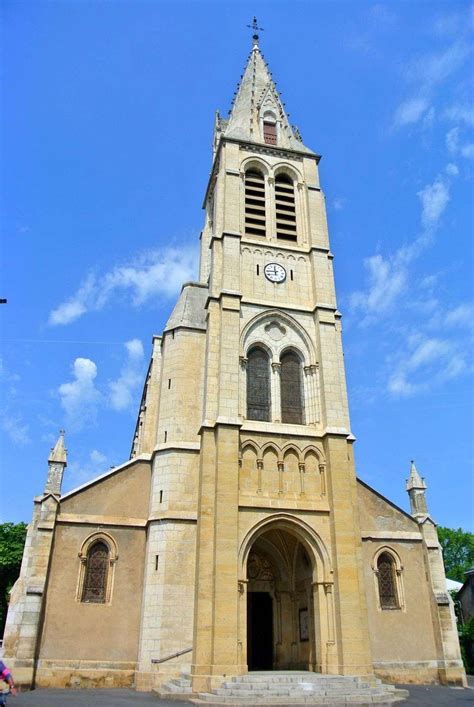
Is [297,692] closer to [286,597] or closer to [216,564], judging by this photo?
[216,564]

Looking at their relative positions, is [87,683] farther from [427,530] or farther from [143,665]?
[427,530]

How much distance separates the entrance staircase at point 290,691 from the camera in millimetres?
14914

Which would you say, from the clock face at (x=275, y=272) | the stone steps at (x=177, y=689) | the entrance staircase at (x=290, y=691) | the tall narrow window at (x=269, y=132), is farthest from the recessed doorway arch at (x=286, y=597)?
the tall narrow window at (x=269, y=132)

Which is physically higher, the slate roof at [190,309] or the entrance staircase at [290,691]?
the slate roof at [190,309]

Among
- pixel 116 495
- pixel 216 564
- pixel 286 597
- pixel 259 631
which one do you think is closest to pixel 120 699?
pixel 216 564

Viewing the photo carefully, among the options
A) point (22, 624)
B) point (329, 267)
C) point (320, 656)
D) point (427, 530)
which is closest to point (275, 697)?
point (320, 656)

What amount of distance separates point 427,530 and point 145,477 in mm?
11887

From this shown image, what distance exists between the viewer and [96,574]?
19.8m

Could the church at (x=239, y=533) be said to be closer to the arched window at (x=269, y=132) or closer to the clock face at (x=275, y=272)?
the clock face at (x=275, y=272)

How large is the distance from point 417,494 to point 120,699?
1437 cm

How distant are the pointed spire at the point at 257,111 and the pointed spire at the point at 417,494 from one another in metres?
17.7

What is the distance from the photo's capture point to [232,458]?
19.6m

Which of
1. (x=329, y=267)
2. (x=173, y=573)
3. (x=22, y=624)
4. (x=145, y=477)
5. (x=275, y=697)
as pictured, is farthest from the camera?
(x=329, y=267)

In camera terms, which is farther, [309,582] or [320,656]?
[309,582]
